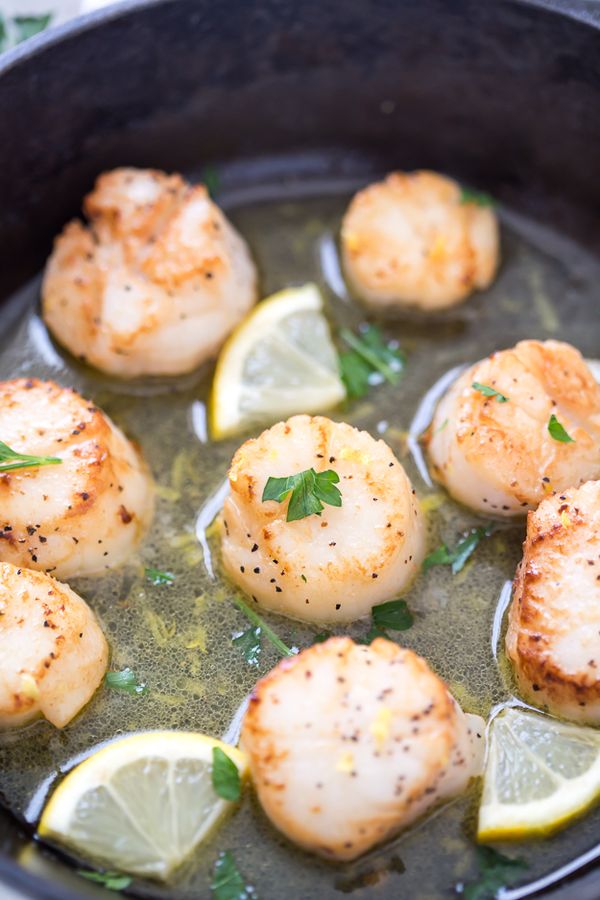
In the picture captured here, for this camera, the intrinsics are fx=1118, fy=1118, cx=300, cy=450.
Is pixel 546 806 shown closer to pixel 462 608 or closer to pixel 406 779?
pixel 406 779

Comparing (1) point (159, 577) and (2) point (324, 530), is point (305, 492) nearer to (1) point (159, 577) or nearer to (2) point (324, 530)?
(2) point (324, 530)

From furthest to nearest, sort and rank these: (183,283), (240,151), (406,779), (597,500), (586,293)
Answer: (240,151), (586,293), (183,283), (597,500), (406,779)

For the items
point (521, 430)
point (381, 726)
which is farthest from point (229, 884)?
point (521, 430)

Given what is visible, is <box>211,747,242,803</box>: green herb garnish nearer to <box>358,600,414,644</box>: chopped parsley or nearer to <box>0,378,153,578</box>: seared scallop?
<box>358,600,414,644</box>: chopped parsley

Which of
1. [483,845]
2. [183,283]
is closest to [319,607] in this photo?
[483,845]

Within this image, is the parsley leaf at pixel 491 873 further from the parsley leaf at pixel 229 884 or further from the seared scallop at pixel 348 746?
the parsley leaf at pixel 229 884

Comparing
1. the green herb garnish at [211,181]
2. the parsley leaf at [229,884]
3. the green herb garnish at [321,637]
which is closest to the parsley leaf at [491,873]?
the parsley leaf at [229,884]

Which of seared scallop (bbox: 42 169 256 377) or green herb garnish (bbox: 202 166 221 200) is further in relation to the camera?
green herb garnish (bbox: 202 166 221 200)

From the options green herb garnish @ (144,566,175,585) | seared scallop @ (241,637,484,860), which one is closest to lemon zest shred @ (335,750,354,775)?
seared scallop @ (241,637,484,860)
